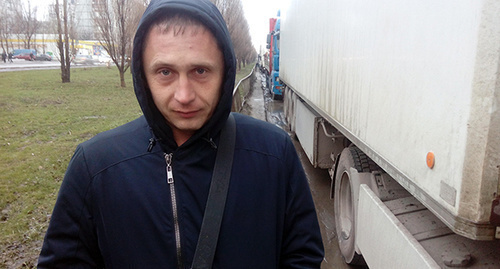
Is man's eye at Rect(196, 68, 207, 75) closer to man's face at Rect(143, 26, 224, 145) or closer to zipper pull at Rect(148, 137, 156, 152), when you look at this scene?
man's face at Rect(143, 26, 224, 145)

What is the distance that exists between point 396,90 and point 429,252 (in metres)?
1.06

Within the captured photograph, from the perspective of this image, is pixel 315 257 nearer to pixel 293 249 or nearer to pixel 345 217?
pixel 293 249

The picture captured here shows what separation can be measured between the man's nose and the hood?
0.40ft

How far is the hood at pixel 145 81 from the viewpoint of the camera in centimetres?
140

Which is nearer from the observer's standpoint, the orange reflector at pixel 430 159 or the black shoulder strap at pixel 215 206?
the black shoulder strap at pixel 215 206

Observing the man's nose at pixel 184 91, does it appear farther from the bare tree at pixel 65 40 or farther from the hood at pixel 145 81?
the bare tree at pixel 65 40

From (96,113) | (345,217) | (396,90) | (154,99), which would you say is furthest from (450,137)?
(96,113)

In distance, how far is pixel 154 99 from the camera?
4.95 ft

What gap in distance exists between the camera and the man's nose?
4.69 feet

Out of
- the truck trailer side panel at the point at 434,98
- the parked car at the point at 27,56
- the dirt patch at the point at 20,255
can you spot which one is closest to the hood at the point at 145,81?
the truck trailer side panel at the point at 434,98

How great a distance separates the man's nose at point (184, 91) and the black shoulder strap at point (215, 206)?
0.68 ft

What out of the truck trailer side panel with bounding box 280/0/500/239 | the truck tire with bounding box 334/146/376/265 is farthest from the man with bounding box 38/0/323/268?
the truck tire with bounding box 334/146/376/265

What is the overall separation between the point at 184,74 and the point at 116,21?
22646 mm

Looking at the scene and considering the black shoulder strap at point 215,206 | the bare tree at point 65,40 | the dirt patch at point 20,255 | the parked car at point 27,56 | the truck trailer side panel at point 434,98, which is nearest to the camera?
the black shoulder strap at point 215,206
